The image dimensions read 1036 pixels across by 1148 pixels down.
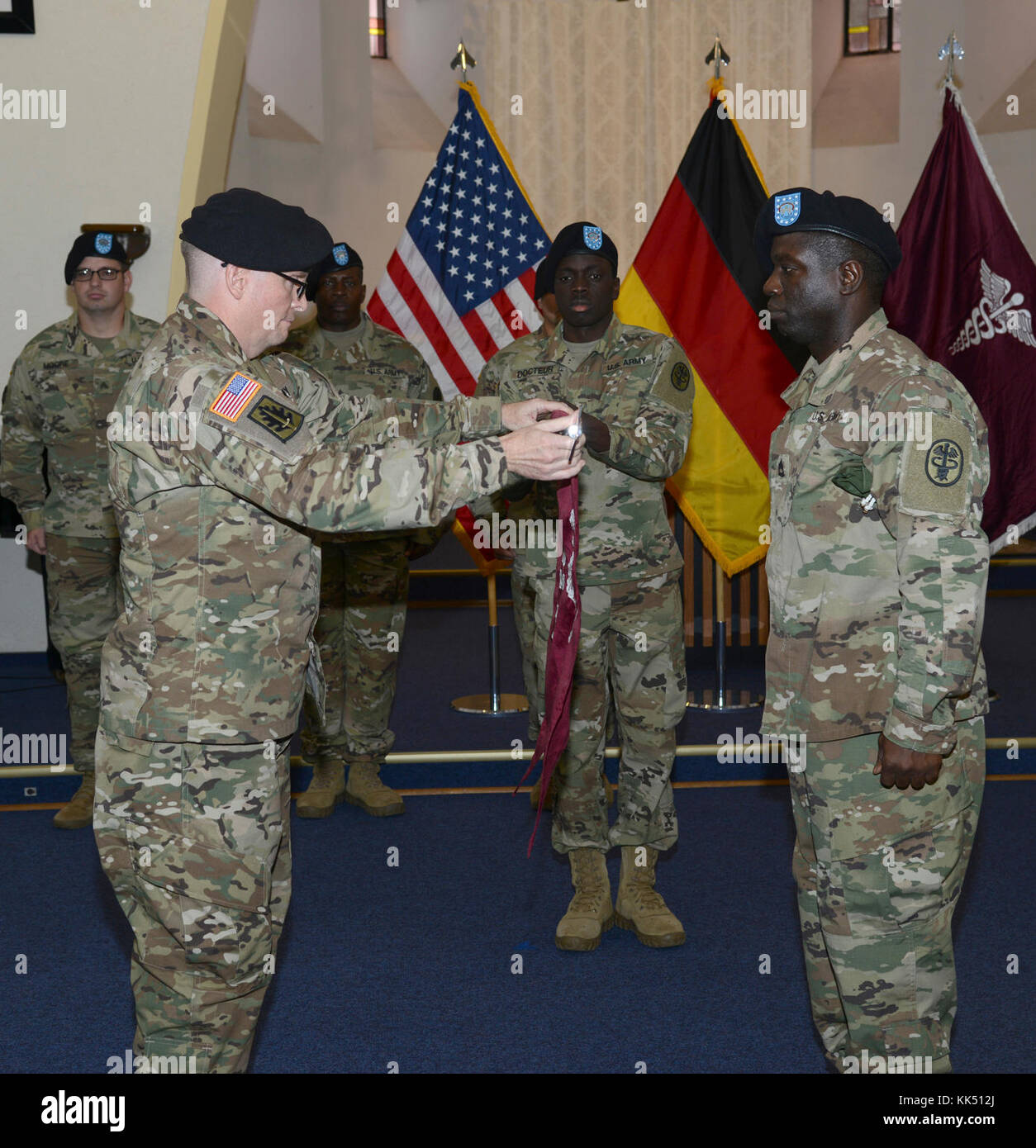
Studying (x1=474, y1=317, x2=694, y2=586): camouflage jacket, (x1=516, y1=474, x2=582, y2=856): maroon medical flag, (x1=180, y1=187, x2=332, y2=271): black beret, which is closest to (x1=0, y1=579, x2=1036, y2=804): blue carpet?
(x1=474, y1=317, x2=694, y2=586): camouflage jacket

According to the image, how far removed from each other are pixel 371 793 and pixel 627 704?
1.39 m

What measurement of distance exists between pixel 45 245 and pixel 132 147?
1.84 feet

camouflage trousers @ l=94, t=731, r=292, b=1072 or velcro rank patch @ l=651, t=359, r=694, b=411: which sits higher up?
velcro rank patch @ l=651, t=359, r=694, b=411

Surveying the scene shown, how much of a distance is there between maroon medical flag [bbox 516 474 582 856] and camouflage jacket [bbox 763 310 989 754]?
14.4 inches

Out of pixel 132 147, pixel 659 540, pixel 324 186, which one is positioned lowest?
pixel 659 540

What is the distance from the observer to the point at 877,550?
1.99 meters

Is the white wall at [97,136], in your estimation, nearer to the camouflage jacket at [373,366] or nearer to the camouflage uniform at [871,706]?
the camouflage jacket at [373,366]

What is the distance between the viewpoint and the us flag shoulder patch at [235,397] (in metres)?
1.83

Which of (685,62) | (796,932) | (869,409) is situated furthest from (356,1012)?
(685,62)

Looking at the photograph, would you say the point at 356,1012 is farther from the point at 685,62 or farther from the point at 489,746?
the point at 685,62

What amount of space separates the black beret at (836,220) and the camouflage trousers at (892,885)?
0.79 m

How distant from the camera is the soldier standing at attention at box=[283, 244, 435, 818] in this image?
13.6 feet

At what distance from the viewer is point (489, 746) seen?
4770 mm

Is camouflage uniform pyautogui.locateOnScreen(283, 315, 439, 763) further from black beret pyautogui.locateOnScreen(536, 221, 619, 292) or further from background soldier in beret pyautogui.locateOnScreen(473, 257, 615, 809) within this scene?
black beret pyautogui.locateOnScreen(536, 221, 619, 292)
